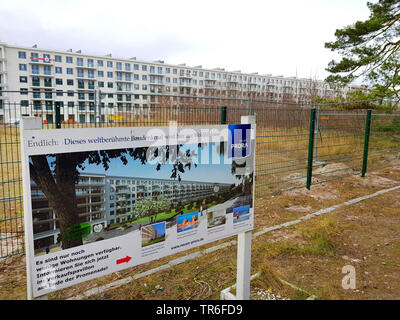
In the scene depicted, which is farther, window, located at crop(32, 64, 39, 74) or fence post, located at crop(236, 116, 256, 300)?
window, located at crop(32, 64, 39, 74)

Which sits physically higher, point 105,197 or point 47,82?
point 47,82

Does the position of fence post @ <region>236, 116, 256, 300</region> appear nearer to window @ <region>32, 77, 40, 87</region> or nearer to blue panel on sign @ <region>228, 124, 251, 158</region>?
Result: blue panel on sign @ <region>228, 124, 251, 158</region>

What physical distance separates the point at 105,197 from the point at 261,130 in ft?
16.5

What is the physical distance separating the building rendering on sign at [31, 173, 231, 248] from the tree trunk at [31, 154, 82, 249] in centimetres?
3

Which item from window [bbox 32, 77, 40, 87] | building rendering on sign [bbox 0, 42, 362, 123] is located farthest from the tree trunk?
window [bbox 32, 77, 40, 87]

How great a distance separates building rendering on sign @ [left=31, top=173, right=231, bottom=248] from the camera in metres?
1.97

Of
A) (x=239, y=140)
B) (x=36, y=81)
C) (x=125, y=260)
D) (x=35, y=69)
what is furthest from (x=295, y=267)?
(x=35, y=69)

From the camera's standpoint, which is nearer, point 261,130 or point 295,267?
point 295,267

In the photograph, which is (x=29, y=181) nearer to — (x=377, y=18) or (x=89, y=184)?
(x=89, y=184)

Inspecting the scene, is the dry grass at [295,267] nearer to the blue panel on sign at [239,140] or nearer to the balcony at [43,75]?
the blue panel on sign at [239,140]

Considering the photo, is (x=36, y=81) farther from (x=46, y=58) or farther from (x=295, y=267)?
(x=295, y=267)

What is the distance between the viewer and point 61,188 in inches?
79.9

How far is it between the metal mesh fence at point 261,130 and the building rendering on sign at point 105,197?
1411 millimetres

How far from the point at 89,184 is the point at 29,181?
39cm
